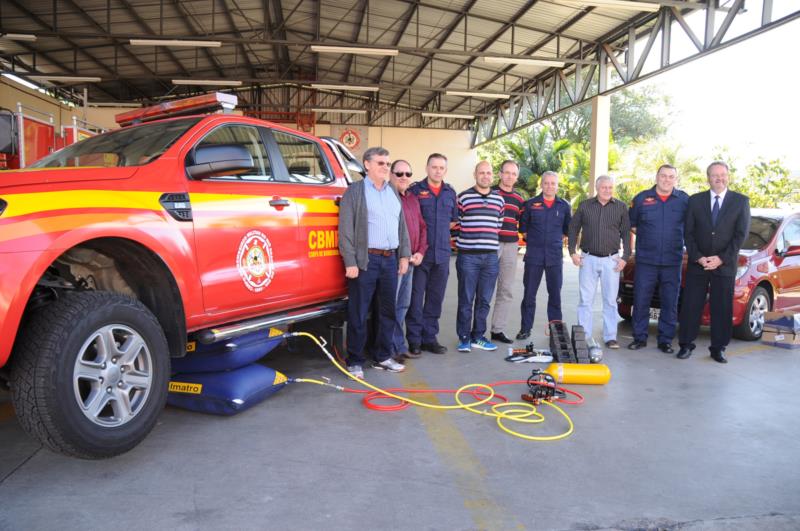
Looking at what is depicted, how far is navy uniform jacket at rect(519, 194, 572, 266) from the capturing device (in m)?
6.15

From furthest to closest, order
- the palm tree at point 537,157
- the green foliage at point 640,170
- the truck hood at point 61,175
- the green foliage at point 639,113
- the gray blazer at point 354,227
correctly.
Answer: the green foliage at point 639,113 < the palm tree at point 537,157 < the green foliage at point 640,170 < the gray blazer at point 354,227 < the truck hood at point 61,175

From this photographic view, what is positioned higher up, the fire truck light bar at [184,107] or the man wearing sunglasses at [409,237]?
the fire truck light bar at [184,107]

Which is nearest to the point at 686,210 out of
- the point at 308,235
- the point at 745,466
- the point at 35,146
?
the point at 745,466

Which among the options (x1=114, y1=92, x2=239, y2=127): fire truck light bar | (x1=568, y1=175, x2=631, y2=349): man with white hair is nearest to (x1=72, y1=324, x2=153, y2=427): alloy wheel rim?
(x1=114, y1=92, x2=239, y2=127): fire truck light bar

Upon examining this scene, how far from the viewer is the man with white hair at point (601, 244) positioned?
587cm

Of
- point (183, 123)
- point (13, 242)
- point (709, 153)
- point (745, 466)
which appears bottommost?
point (745, 466)

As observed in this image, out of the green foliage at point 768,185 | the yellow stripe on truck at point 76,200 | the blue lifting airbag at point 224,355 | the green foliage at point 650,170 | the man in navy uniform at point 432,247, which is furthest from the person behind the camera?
the green foliage at point 650,170

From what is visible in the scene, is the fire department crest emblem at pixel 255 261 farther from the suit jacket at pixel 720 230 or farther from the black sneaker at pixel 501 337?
the suit jacket at pixel 720 230

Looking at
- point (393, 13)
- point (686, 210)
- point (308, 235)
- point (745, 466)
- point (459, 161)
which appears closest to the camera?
point (745, 466)

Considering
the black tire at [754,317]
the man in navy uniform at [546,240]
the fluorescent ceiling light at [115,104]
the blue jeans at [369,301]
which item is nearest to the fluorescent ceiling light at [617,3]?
the man in navy uniform at [546,240]

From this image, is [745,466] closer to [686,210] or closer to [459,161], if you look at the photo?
[686,210]

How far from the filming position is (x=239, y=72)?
2370 centimetres

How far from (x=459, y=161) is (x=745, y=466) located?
25.3 m

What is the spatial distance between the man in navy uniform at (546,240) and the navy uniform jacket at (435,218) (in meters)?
1.27
